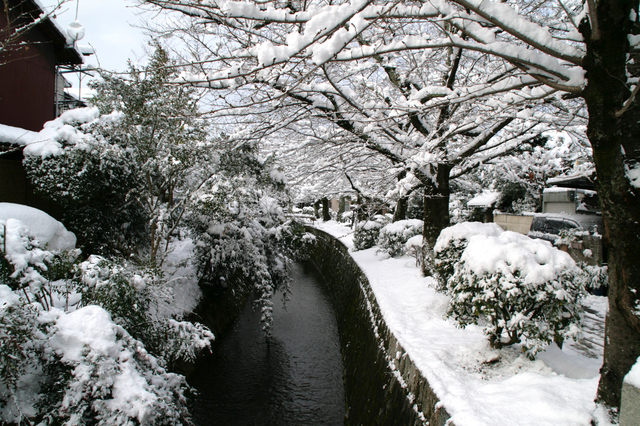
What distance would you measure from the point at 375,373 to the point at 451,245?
2351 mm

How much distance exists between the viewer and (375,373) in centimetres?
557

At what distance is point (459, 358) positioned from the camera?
156 inches

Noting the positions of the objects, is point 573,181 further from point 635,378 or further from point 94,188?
point 94,188

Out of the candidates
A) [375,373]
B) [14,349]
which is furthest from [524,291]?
[14,349]

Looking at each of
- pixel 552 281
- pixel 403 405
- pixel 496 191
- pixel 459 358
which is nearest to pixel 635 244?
pixel 552 281

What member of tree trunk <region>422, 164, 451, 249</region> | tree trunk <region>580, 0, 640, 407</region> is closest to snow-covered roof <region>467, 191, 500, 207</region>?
tree trunk <region>422, 164, 451, 249</region>

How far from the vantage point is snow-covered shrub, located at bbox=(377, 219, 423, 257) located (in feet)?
36.6

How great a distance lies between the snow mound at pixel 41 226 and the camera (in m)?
6.30

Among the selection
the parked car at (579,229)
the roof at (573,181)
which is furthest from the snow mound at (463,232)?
the roof at (573,181)

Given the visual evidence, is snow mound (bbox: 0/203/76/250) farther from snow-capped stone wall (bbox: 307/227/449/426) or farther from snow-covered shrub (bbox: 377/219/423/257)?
snow-covered shrub (bbox: 377/219/423/257)

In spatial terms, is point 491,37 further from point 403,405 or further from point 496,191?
point 496,191

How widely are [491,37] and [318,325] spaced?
9.53 meters

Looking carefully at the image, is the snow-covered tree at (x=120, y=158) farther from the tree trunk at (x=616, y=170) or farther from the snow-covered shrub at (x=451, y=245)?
the tree trunk at (x=616, y=170)

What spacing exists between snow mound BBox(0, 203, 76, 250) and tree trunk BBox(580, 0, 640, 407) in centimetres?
775
